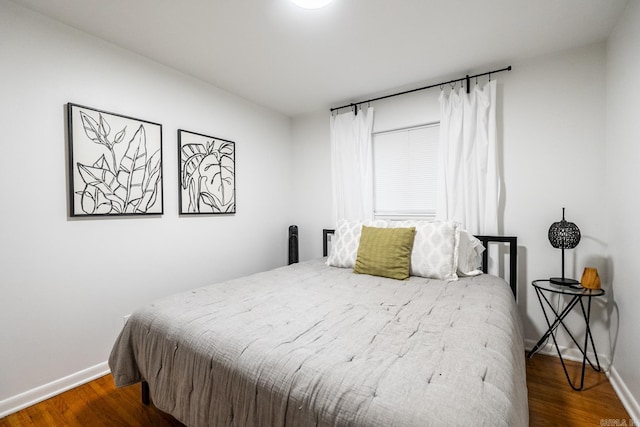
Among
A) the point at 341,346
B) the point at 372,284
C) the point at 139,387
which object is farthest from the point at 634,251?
the point at 139,387

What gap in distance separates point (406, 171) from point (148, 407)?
9.33 ft

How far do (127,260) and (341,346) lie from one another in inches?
76.4

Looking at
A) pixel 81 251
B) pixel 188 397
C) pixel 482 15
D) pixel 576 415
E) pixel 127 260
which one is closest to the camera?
pixel 188 397

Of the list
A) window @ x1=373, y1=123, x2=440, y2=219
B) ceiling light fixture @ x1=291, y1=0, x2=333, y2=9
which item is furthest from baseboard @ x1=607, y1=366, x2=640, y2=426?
ceiling light fixture @ x1=291, y1=0, x2=333, y2=9

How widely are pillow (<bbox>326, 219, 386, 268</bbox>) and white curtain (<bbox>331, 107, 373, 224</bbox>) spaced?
0.47m

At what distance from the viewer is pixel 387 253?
2301 mm

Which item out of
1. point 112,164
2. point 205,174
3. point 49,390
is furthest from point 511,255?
point 49,390

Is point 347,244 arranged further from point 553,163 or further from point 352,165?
point 553,163

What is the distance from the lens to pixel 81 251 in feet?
6.62

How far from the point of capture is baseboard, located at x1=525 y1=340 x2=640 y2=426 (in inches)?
63.8

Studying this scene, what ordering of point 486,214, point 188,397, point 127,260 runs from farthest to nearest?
1. point 486,214
2. point 127,260
3. point 188,397

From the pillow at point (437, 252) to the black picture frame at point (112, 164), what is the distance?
7.12ft

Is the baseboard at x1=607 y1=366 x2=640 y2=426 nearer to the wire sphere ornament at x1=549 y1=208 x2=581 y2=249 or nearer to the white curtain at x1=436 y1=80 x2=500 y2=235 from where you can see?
the wire sphere ornament at x1=549 y1=208 x2=581 y2=249

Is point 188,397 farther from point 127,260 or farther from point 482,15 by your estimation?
point 482,15
